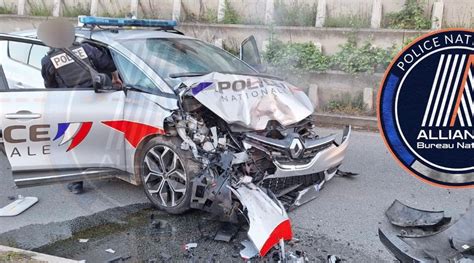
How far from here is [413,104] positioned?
1765 mm

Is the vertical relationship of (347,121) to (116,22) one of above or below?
below

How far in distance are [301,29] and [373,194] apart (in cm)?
526

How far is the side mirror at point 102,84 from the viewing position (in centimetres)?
394

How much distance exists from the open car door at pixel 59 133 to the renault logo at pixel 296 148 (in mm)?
1539

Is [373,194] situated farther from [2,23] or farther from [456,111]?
[2,23]

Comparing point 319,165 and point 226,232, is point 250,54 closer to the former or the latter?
point 319,165

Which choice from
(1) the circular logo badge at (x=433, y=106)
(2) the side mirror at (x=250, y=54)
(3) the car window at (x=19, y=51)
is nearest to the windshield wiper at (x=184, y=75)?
(2) the side mirror at (x=250, y=54)

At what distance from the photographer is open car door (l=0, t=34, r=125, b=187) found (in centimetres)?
390

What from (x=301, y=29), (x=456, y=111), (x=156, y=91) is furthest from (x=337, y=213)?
(x=301, y=29)

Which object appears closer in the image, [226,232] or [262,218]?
[262,218]

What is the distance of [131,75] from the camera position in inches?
164

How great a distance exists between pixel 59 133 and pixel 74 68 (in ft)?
2.15

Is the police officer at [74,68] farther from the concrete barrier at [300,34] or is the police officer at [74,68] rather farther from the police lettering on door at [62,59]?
the concrete barrier at [300,34]

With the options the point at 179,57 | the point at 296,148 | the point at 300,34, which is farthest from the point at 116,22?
the point at 300,34
